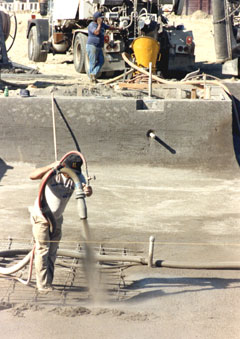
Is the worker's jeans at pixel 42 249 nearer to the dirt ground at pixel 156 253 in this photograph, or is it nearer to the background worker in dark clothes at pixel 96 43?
the dirt ground at pixel 156 253

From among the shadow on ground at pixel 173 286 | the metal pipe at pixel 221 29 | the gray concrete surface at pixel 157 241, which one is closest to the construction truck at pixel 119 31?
the metal pipe at pixel 221 29

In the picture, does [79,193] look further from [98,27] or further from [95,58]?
[95,58]

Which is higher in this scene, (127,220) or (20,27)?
(127,220)

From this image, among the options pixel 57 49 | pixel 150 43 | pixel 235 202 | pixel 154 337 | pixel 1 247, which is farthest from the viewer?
pixel 57 49

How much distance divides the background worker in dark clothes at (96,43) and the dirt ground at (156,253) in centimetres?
521

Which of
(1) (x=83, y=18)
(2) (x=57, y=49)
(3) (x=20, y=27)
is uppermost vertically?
(1) (x=83, y=18)

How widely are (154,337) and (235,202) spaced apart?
14.8 ft

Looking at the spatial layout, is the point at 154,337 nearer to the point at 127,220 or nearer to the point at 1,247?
the point at 1,247

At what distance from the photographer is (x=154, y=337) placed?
5.50 metres

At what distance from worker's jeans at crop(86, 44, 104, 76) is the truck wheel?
7.47 feet

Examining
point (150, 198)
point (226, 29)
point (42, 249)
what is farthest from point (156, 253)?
point (226, 29)

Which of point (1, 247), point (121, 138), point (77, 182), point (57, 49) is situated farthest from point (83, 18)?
point (77, 182)

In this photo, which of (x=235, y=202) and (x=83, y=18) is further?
(x=83, y=18)

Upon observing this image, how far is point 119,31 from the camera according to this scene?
54.9 feet
